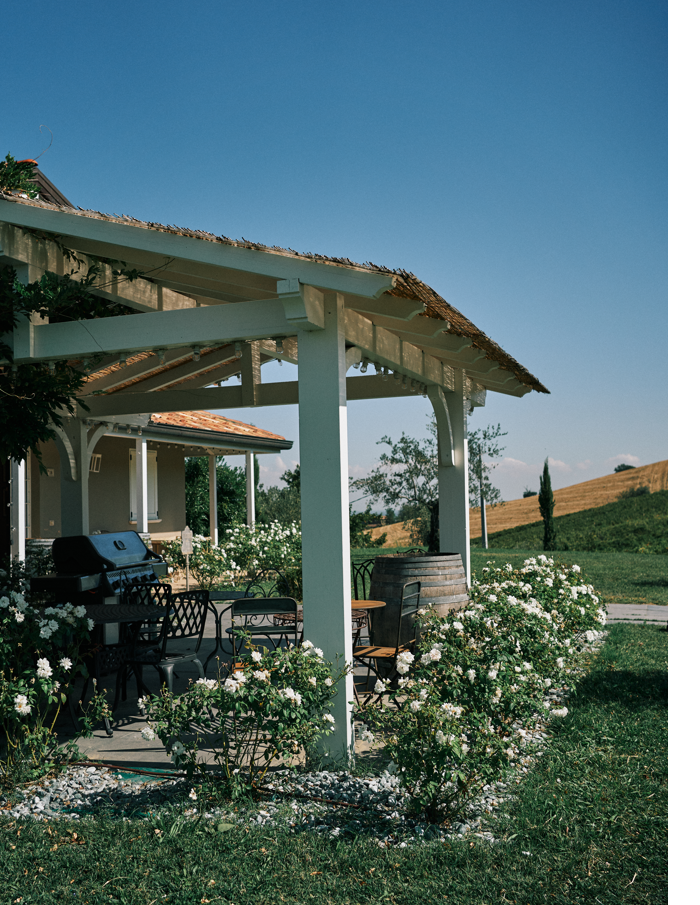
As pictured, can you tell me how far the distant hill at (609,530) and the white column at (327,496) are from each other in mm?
21996

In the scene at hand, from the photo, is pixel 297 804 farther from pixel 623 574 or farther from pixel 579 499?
pixel 579 499

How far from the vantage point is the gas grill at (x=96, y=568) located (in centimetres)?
734

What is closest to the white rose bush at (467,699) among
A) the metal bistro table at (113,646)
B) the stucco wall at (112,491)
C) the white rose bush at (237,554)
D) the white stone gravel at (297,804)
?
the white stone gravel at (297,804)

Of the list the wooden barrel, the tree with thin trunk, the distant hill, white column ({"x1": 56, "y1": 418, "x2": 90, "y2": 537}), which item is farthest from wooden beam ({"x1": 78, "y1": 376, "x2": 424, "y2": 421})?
the distant hill

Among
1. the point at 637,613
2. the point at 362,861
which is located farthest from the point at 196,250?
the point at 637,613

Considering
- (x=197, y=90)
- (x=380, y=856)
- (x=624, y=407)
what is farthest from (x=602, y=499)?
(x=380, y=856)

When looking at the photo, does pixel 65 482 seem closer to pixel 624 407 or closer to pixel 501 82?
pixel 501 82

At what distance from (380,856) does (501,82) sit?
25.3 feet

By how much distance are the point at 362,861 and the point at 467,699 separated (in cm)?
101

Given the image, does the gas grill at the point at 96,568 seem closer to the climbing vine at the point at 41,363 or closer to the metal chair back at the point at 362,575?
the metal chair back at the point at 362,575

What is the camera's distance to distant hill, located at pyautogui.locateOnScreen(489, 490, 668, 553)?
87.3 feet

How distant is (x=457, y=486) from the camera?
7.79 m

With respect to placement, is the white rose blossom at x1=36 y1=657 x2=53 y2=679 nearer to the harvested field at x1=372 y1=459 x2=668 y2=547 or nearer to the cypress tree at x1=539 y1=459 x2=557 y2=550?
the cypress tree at x1=539 y1=459 x2=557 y2=550

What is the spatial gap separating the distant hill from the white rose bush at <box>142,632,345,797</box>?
73.7 feet
